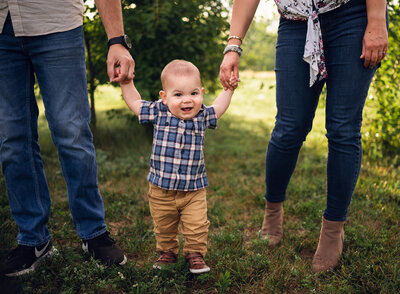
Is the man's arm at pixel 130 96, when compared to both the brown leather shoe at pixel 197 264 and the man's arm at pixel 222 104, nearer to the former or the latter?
the man's arm at pixel 222 104

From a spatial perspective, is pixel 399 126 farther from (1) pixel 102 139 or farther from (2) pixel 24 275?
(2) pixel 24 275

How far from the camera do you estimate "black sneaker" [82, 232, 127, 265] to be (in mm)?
2086

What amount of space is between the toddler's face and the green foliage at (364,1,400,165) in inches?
112

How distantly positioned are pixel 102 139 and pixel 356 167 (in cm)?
356

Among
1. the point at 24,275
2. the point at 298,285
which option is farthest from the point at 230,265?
the point at 24,275

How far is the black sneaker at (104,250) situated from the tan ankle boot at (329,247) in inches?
43.8

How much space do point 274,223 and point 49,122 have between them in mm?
1509

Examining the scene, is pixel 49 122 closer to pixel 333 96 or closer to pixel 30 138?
pixel 30 138

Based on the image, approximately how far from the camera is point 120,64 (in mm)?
1965

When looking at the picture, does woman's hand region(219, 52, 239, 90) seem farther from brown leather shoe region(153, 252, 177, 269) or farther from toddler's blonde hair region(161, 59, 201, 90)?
brown leather shoe region(153, 252, 177, 269)

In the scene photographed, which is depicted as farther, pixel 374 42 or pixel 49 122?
pixel 49 122

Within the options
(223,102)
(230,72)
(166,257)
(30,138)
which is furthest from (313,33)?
(30,138)

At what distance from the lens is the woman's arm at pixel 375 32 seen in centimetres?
183

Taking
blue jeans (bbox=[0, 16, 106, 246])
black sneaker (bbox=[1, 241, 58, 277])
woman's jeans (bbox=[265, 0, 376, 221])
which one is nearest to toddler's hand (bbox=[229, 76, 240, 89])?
woman's jeans (bbox=[265, 0, 376, 221])
